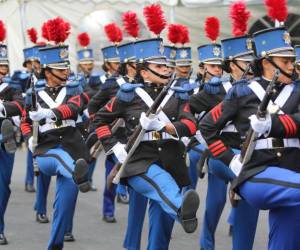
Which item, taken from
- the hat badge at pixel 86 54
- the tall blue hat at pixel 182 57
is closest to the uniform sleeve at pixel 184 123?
the tall blue hat at pixel 182 57

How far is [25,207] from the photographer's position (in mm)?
10141

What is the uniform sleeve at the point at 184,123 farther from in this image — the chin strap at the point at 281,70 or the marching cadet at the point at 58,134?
the chin strap at the point at 281,70

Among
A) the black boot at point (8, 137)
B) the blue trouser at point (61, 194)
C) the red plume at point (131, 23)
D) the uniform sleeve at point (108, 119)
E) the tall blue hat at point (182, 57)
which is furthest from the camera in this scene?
the tall blue hat at point (182, 57)

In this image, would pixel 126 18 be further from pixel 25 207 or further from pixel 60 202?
pixel 25 207

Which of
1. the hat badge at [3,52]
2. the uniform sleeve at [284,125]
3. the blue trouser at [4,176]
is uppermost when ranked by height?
the hat badge at [3,52]

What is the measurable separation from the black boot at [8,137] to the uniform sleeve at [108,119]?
4.48 ft

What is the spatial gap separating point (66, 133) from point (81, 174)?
79 cm

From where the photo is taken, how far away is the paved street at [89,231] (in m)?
7.89

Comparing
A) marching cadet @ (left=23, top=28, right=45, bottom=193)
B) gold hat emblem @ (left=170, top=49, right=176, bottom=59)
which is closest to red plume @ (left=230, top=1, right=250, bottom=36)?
gold hat emblem @ (left=170, top=49, right=176, bottom=59)

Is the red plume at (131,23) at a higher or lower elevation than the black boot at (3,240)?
higher

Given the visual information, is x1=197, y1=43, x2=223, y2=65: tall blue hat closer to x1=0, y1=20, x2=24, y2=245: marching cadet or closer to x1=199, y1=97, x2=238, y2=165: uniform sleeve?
x1=0, y1=20, x2=24, y2=245: marching cadet

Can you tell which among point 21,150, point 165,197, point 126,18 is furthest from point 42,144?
point 21,150

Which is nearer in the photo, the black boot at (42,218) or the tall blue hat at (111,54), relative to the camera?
the black boot at (42,218)

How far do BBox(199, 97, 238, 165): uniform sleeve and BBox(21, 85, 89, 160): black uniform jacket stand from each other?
1.92 meters
